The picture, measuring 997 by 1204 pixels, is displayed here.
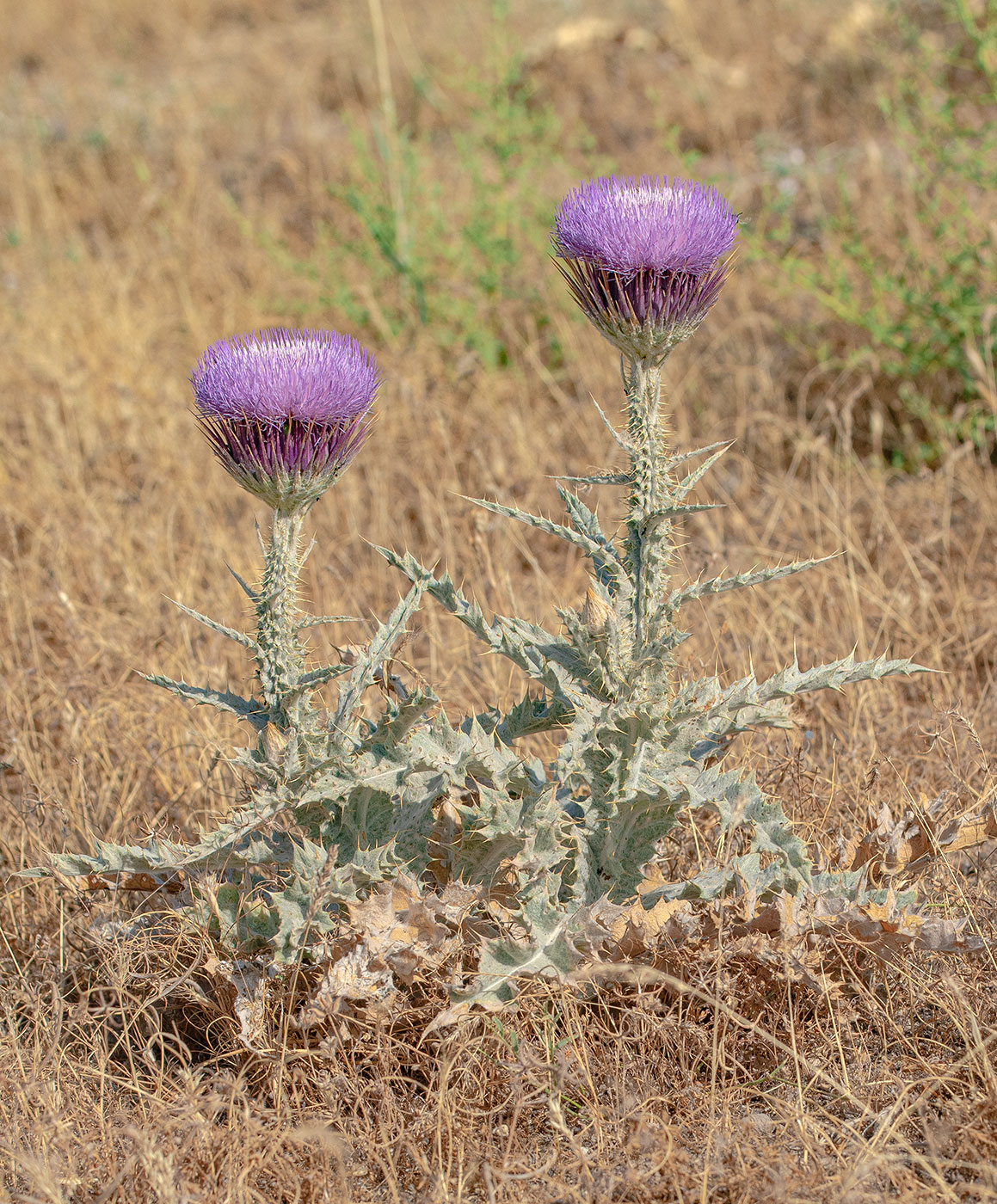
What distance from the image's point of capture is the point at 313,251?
588cm

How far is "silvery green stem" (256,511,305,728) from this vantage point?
198 centimetres

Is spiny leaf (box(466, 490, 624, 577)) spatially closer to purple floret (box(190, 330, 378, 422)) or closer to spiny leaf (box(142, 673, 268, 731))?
purple floret (box(190, 330, 378, 422))

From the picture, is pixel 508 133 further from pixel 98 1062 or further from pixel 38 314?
pixel 98 1062

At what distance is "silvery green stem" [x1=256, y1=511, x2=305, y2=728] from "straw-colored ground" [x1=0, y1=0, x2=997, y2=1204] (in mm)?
339

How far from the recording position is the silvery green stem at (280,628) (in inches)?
78.0

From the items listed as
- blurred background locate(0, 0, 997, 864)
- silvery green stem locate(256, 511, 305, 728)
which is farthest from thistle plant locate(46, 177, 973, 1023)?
blurred background locate(0, 0, 997, 864)

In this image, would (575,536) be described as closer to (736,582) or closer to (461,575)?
(736,582)

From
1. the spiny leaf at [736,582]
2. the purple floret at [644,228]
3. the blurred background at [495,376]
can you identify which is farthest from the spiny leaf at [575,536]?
the blurred background at [495,376]

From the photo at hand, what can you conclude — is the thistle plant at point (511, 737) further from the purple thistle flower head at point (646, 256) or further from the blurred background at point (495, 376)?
the blurred background at point (495, 376)

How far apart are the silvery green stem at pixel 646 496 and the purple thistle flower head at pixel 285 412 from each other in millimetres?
464

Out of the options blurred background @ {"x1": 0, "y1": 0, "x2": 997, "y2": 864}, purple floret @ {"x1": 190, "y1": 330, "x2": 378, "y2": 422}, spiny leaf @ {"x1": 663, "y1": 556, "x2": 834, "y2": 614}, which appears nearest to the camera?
spiny leaf @ {"x1": 663, "y1": 556, "x2": 834, "y2": 614}

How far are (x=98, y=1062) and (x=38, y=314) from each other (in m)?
4.18

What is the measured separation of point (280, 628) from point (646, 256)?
0.87 metres

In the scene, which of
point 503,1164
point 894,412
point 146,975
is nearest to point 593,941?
point 503,1164
